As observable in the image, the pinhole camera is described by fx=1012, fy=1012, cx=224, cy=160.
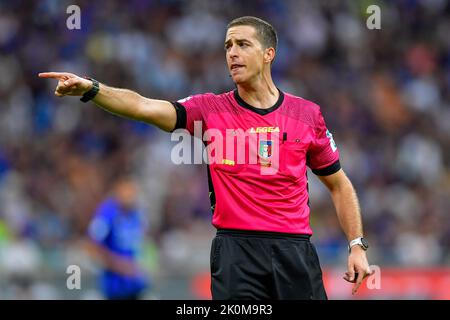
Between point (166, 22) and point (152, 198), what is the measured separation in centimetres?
422

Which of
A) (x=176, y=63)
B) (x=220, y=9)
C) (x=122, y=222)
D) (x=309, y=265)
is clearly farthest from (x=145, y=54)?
(x=309, y=265)

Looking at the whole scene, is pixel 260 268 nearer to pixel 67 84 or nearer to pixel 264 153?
pixel 264 153

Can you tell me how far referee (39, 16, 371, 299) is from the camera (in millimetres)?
5930

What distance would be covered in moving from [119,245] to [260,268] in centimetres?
483

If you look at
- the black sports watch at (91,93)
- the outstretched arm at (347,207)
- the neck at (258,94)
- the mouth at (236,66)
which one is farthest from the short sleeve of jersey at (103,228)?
the black sports watch at (91,93)

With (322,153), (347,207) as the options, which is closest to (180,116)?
(322,153)

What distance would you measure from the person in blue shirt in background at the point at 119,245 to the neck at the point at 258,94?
14.4 feet

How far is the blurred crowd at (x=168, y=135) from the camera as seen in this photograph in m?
13.9

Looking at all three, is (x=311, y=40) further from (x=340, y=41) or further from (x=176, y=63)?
(x=176, y=63)

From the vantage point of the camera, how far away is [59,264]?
1258 cm

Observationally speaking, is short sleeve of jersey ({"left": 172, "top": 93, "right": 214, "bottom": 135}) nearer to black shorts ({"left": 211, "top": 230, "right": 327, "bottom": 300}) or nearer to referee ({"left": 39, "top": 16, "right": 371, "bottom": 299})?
referee ({"left": 39, "top": 16, "right": 371, "bottom": 299})

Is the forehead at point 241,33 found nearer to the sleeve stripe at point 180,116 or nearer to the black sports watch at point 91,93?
the sleeve stripe at point 180,116

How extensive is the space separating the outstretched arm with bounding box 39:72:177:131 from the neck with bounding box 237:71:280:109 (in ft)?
1.72

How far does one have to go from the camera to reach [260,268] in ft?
19.5
